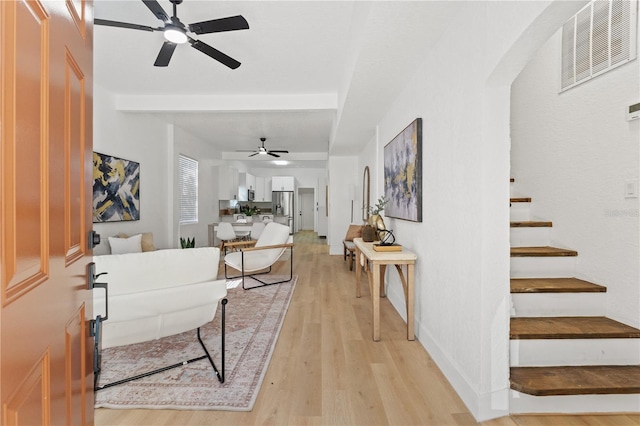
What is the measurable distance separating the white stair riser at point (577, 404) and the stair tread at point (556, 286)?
65 cm

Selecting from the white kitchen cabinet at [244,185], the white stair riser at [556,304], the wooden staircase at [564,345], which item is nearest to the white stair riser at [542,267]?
the wooden staircase at [564,345]

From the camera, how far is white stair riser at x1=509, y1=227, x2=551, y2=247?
2.71 metres

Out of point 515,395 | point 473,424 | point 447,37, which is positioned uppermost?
point 447,37

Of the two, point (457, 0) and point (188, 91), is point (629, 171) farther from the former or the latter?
point (188, 91)

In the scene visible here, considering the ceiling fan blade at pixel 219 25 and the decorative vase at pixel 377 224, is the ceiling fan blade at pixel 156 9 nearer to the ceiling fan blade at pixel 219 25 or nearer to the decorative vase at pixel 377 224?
the ceiling fan blade at pixel 219 25

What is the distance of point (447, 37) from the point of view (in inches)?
86.1

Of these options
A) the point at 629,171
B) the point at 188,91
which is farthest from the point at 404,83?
the point at 188,91

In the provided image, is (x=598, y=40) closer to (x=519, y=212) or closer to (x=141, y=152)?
(x=519, y=212)

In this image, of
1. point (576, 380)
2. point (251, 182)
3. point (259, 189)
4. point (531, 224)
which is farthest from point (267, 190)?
point (576, 380)

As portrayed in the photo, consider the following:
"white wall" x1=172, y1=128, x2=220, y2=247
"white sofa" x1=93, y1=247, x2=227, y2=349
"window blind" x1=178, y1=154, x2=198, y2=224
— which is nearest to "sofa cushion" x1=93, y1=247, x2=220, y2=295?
"white sofa" x1=93, y1=247, x2=227, y2=349

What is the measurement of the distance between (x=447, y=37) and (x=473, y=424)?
8.20 ft

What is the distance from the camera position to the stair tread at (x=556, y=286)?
2152 millimetres

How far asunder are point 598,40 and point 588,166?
94cm

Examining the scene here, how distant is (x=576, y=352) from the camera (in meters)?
1.95
